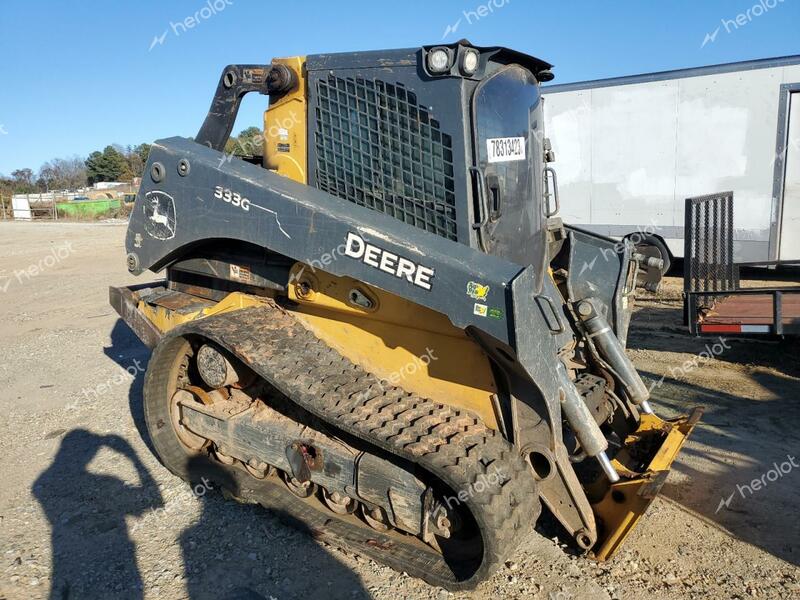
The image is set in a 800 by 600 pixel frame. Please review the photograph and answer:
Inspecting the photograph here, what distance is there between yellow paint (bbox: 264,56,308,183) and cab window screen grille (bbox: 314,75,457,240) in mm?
118

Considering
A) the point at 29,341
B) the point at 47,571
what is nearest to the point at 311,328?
the point at 47,571

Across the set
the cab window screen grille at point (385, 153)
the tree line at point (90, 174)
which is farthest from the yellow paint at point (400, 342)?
the tree line at point (90, 174)

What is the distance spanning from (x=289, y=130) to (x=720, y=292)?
→ 4505 millimetres

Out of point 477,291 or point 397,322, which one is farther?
point 397,322

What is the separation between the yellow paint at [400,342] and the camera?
3.03 meters

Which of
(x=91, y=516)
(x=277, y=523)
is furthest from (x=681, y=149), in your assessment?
(x=91, y=516)

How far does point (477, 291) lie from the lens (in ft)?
8.42

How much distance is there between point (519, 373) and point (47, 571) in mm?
2672

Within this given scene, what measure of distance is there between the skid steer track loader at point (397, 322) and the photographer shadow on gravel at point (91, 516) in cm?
63

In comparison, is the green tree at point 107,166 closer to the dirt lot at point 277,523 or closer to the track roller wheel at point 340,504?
the dirt lot at point 277,523

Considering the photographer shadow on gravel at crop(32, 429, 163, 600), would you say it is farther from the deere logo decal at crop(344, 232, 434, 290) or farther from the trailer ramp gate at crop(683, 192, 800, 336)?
the trailer ramp gate at crop(683, 192, 800, 336)

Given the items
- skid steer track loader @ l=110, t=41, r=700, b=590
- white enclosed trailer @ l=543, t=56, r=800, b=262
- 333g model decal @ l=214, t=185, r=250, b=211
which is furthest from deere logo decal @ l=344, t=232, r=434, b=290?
white enclosed trailer @ l=543, t=56, r=800, b=262

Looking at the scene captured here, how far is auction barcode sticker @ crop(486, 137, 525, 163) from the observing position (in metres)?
3.04

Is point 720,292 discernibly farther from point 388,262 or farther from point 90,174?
point 90,174
